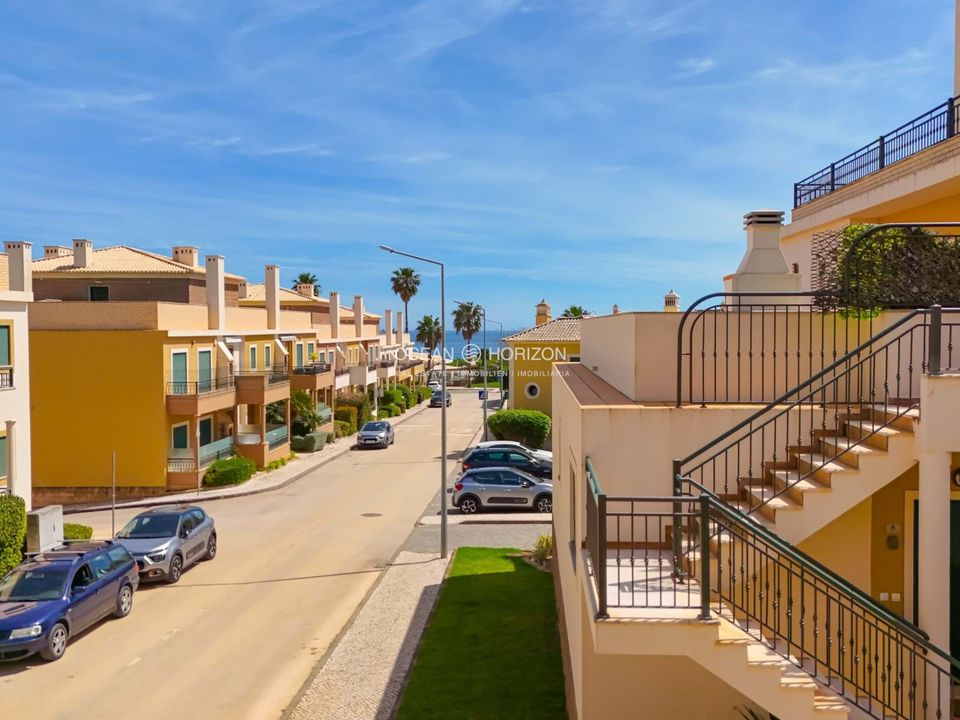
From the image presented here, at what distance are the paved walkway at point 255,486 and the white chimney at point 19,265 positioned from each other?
8742 mm

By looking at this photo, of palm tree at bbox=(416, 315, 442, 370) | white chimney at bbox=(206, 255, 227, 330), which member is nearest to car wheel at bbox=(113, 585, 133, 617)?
white chimney at bbox=(206, 255, 227, 330)

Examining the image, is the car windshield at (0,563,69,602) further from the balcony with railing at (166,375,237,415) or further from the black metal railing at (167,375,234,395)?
the black metal railing at (167,375,234,395)

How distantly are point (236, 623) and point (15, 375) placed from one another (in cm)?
1125

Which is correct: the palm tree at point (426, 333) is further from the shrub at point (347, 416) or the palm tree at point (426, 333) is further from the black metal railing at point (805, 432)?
the black metal railing at point (805, 432)

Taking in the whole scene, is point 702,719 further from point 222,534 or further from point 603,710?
point 222,534

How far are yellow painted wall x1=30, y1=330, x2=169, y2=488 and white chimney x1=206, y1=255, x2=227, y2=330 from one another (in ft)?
Result: 15.4

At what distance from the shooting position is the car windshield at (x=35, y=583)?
556 inches

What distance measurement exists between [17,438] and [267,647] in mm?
11983

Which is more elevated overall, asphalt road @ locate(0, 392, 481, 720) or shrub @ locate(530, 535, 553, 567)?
shrub @ locate(530, 535, 553, 567)

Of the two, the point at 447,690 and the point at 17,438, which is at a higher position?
the point at 17,438

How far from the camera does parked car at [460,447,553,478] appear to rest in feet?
96.8

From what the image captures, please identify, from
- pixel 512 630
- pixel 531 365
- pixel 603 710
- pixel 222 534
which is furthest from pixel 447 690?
pixel 531 365

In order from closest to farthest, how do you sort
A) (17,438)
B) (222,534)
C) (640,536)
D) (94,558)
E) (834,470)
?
(834,470) < (640,536) < (94,558) < (17,438) < (222,534)

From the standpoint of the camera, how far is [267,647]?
1432 cm
